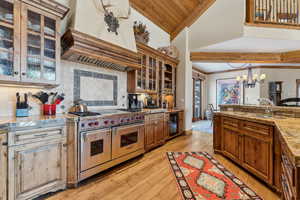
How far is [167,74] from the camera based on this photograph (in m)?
4.93

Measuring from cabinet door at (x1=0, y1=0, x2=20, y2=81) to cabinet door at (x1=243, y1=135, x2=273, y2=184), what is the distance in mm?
3538

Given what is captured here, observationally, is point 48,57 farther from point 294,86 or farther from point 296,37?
point 294,86

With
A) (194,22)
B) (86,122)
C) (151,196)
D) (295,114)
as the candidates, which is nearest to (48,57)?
(86,122)

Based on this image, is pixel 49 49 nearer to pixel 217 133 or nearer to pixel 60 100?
pixel 60 100

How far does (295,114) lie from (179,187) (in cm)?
227

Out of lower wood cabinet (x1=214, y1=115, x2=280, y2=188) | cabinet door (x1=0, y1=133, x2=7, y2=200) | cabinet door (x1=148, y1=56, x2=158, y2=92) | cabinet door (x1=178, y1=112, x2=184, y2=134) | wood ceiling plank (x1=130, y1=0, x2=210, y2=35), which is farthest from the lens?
cabinet door (x1=178, y1=112, x2=184, y2=134)

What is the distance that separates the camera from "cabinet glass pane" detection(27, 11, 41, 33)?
73.6 inches

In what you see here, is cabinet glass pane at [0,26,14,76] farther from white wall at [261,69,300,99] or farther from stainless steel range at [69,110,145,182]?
white wall at [261,69,300,99]

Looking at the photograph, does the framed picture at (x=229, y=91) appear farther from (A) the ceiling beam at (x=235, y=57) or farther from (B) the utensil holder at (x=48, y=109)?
(B) the utensil holder at (x=48, y=109)

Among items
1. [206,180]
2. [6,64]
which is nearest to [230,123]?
[206,180]

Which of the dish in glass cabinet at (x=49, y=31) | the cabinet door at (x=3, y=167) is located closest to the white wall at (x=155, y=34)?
the dish in glass cabinet at (x=49, y=31)

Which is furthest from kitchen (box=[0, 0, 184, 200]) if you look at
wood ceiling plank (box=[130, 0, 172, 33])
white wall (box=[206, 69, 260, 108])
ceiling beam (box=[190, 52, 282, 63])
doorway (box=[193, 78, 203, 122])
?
white wall (box=[206, 69, 260, 108])

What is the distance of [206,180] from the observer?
2191 millimetres

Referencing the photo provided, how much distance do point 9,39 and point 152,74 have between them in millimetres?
2937
